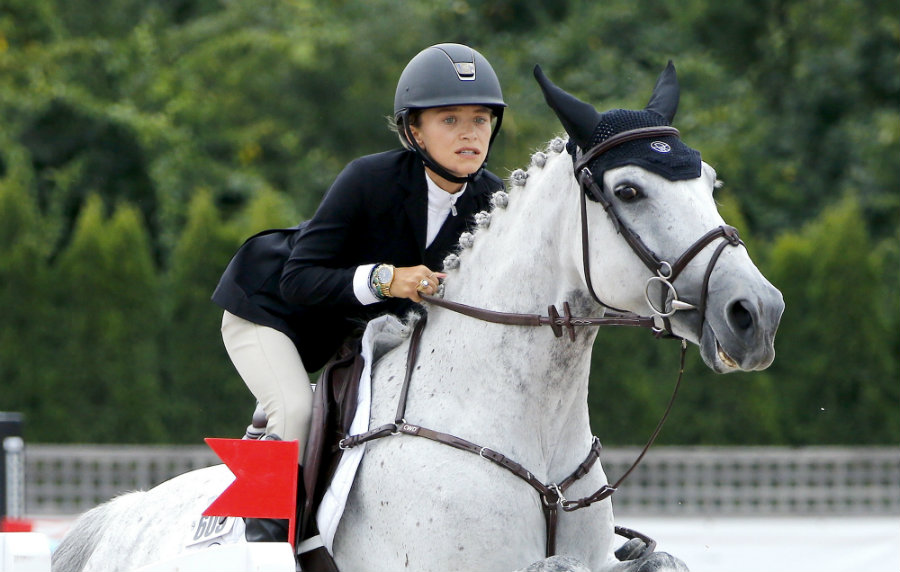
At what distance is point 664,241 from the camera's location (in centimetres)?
309

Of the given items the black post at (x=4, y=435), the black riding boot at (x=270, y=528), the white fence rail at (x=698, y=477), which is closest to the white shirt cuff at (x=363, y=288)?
the black riding boot at (x=270, y=528)

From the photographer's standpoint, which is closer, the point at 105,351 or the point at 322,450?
the point at 322,450

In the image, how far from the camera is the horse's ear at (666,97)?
3418mm

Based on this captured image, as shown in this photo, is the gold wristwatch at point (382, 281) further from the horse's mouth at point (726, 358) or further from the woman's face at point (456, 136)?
the horse's mouth at point (726, 358)

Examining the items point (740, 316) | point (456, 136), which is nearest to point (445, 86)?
point (456, 136)

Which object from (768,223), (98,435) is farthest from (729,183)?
(98,435)

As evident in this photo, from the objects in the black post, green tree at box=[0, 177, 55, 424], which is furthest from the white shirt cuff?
green tree at box=[0, 177, 55, 424]

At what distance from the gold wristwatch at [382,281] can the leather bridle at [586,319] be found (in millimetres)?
133

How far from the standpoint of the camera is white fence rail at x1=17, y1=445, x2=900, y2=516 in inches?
417

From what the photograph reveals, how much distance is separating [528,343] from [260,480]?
0.88 metres

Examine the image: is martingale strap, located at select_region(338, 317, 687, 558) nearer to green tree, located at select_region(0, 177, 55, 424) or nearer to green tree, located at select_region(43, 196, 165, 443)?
green tree, located at select_region(43, 196, 165, 443)

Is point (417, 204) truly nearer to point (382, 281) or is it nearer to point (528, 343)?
point (382, 281)

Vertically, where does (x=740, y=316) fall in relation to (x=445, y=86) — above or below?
below

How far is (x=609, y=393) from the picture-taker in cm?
1153
